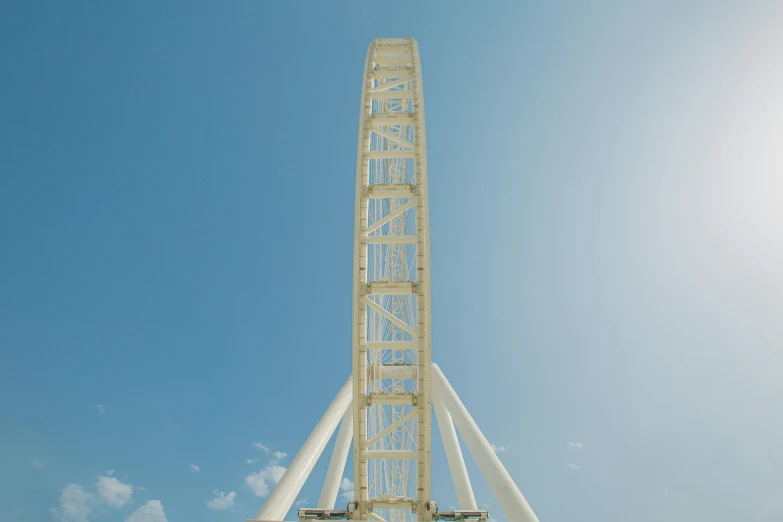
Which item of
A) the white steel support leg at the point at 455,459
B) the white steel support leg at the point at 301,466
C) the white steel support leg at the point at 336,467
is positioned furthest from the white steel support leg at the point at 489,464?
the white steel support leg at the point at 336,467

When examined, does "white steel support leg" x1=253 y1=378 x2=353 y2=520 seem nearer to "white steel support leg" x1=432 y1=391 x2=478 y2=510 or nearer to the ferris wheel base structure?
the ferris wheel base structure

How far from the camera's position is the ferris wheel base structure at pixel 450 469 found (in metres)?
16.9

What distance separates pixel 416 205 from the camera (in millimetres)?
20062

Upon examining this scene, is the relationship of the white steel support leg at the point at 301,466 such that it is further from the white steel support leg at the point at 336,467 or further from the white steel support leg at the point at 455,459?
the white steel support leg at the point at 455,459

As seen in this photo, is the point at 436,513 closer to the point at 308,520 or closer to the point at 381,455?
the point at 381,455

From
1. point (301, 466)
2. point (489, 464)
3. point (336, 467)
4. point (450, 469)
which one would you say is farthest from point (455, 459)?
point (301, 466)

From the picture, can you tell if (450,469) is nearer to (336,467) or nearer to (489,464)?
(336,467)

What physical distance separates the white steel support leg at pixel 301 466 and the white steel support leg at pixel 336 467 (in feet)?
4.97

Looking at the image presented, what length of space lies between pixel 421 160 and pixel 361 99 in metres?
3.90

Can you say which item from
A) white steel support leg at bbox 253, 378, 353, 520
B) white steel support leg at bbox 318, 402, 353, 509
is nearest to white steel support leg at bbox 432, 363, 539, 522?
white steel support leg at bbox 253, 378, 353, 520

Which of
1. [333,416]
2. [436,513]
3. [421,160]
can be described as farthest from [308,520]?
[421,160]

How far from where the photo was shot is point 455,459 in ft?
79.5

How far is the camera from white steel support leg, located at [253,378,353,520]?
16.7 metres

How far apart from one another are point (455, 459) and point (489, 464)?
587 centimetres
